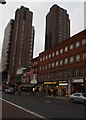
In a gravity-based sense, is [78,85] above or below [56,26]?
below

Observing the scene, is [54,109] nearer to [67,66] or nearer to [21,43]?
[67,66]

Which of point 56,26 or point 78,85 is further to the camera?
point 56,26

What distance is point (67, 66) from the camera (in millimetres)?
51250

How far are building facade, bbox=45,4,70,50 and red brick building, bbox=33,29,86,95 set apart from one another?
85711 millimetres

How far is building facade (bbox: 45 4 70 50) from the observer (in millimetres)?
150025

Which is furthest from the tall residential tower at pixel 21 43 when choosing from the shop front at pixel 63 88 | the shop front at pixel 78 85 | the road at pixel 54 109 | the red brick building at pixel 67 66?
the road at pixel 54 109

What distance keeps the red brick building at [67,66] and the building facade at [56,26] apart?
8571cm

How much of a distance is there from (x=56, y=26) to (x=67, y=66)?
4095 inches

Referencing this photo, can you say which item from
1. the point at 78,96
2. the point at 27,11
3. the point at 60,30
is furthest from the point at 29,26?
the point at 78,96

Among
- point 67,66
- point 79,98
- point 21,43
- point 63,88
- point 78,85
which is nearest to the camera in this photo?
point 79,98

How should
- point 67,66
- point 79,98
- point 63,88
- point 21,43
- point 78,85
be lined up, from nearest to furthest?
point 79,98 < point 78,85 < point 67,66 < point 63,88 < point 21,43

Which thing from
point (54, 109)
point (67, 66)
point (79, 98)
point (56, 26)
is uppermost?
point (56, 26)

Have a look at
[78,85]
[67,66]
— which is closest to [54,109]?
[78,85]

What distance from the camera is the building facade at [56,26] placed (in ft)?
492
